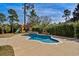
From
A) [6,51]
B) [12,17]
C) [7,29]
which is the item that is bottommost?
[6,51]

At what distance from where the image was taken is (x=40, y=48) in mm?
4832

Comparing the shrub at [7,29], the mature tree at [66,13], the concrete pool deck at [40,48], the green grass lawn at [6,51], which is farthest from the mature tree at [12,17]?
the mature tree at [66,13]

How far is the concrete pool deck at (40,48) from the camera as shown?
480 centimetres

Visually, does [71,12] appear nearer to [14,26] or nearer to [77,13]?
[77,13]

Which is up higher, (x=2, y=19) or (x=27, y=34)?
(x=2, y=19)

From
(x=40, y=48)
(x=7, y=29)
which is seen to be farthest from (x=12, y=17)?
(x=40, y=48)

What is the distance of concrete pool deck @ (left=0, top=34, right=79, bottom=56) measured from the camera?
4.80 m

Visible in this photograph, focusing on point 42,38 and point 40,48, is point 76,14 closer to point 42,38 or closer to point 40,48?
point 42,38

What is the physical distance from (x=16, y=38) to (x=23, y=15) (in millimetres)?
601

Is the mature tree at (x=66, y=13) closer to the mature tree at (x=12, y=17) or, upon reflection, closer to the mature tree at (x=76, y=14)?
the mature tree at (x=76, y=14)

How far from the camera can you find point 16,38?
4.95 meters

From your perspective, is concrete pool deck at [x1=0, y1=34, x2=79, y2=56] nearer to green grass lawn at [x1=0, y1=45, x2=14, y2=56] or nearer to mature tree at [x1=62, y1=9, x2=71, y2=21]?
green grass lawn at [x1=0, y1=45, x2=14, y2=56]

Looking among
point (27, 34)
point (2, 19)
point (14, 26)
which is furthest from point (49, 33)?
point (2, 19)

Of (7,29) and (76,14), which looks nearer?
(76,14)
